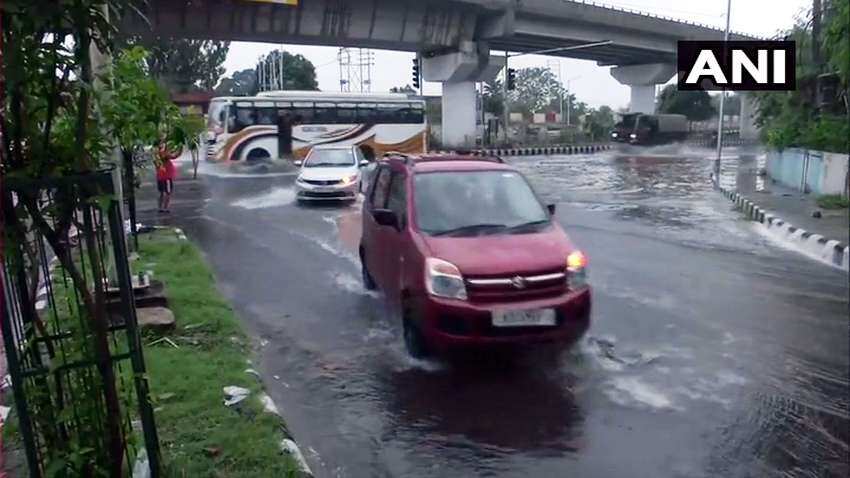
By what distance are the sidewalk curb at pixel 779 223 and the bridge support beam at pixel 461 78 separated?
17.6 m

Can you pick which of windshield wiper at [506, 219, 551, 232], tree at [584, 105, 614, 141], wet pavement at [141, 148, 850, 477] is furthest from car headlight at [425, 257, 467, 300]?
tree at [584, 105, 614, 141]

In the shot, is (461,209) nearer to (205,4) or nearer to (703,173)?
(205,4)

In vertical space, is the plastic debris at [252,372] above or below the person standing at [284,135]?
below

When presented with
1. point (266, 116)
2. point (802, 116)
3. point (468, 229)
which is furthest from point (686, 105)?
point (468, 229)

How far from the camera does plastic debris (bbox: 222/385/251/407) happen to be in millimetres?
4867

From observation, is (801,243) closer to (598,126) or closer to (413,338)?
(413,338)

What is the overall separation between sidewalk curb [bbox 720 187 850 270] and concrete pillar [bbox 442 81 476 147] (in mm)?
20480

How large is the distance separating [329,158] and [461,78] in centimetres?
1954

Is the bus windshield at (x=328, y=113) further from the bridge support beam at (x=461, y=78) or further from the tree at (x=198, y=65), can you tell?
the tree at (x=198, y=65)

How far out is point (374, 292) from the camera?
8.56 m

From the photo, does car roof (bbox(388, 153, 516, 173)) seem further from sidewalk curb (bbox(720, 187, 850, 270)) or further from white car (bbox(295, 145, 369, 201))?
white car (bbox(295, 145, 369, 201))

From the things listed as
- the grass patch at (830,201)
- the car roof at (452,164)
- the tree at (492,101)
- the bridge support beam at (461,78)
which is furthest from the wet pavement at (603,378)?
the tree at (492,101)

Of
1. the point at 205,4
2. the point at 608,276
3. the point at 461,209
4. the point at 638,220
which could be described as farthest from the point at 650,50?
the point at 461,209

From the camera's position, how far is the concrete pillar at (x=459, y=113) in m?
39.0
